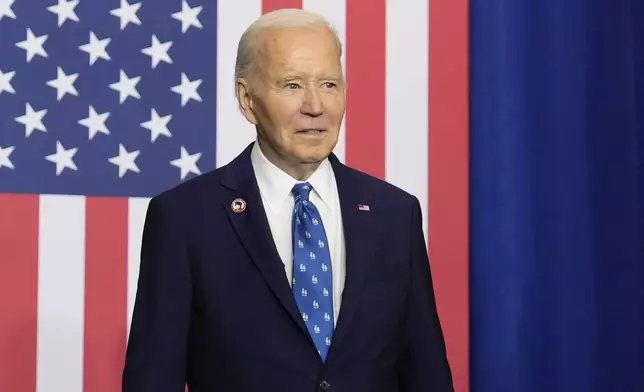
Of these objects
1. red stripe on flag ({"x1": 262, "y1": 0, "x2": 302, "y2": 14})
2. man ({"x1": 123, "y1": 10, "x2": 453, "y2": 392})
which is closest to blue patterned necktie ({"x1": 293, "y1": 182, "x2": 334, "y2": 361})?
man ({"x1": 123, "y1": 10, "x2": 453, "y2": 392})

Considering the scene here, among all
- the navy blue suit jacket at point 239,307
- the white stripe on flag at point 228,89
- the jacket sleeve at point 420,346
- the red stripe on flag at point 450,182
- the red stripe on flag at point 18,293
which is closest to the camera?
the navy blue suit jacket at point 239,307

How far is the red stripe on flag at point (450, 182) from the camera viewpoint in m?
2.12

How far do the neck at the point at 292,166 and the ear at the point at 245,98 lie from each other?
0.04 m

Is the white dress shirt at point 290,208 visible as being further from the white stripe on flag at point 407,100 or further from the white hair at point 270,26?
the white stripe on flag at point 407,100

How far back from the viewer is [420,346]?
1312 millimetres

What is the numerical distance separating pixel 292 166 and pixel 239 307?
21 centimetres

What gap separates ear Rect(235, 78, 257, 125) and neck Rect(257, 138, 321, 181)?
0.14ft

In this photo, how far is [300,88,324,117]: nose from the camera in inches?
48.2

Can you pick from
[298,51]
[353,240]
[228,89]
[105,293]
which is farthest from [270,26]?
[105,293]

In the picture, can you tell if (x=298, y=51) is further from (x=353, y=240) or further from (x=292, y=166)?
(x=353, y=240)

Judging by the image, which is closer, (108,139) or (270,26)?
(270,26)

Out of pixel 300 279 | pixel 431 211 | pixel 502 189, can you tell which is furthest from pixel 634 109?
pixel 300 279

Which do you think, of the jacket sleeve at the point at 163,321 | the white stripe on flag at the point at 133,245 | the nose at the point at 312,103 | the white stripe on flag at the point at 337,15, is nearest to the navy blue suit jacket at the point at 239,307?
the jacket sleeve at the point at 163,321

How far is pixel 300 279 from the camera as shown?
4.00ft
